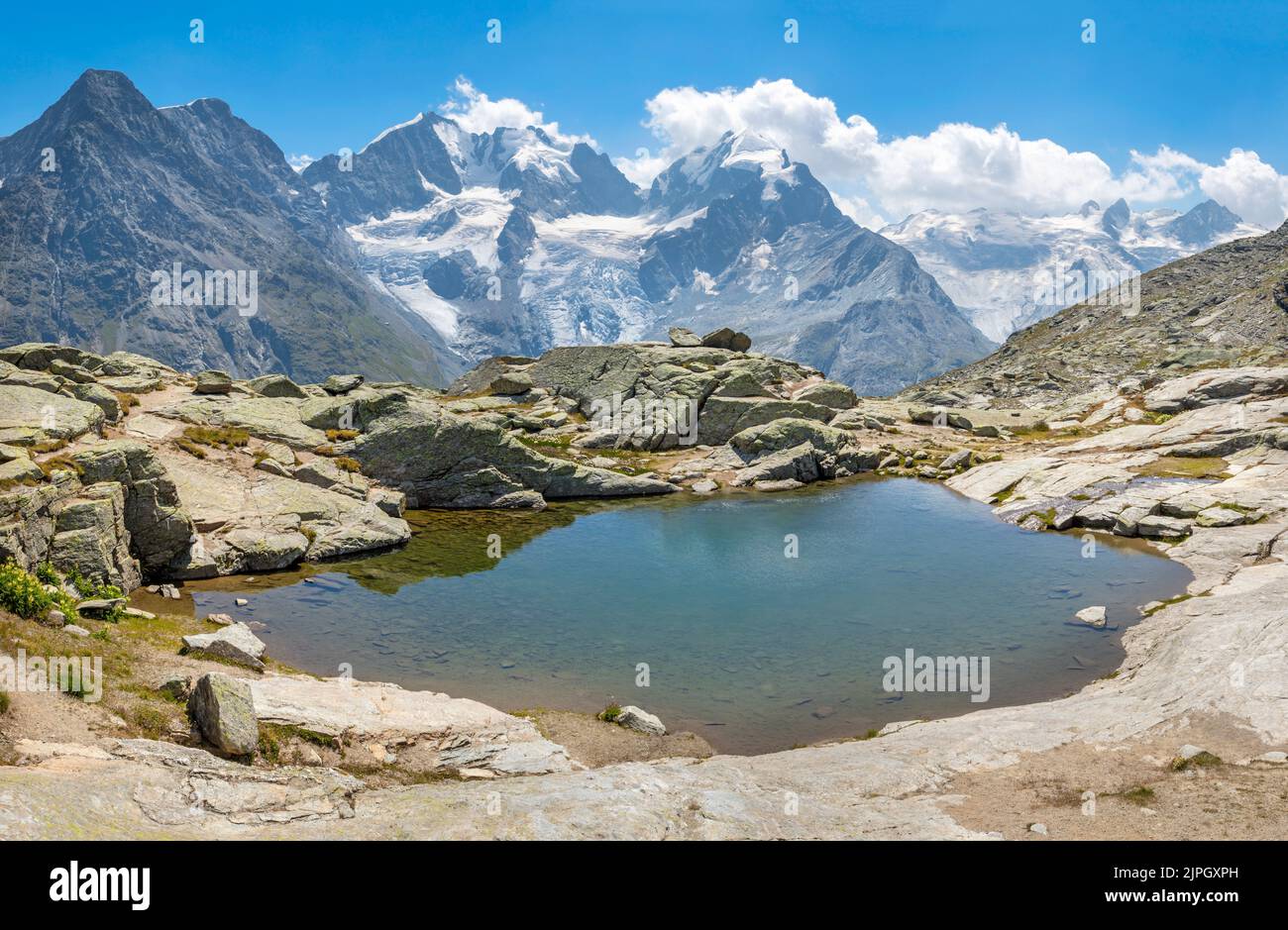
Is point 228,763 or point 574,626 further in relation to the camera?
point 574,626

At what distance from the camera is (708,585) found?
42.0 m

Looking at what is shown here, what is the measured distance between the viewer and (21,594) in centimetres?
2230

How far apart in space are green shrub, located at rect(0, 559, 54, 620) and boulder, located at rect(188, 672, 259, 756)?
7564 millimetres

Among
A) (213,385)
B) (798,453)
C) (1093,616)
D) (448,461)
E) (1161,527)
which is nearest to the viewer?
(1093,616)

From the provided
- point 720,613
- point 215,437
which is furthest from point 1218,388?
point 215,437

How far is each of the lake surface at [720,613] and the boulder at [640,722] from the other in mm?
1235

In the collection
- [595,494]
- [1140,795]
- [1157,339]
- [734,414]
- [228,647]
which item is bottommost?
[1140,795]

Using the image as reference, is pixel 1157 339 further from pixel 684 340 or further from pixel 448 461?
pixel 448 461

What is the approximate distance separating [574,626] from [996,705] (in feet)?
60.6

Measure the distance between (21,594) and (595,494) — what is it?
45.6m

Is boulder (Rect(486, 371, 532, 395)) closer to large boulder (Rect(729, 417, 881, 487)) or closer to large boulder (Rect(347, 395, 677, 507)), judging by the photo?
large boulder (Rect(729, 417, 881, 487))

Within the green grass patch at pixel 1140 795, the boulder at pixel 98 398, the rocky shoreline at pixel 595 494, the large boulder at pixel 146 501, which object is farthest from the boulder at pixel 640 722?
the boulder at pixel 98 398

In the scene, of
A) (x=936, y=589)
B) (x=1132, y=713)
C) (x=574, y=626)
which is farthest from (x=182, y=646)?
(x=936, y=589)
